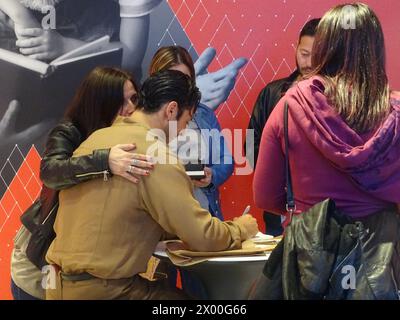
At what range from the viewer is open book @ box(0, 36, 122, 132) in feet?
11.9

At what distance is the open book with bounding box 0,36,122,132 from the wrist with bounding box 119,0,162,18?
19cm

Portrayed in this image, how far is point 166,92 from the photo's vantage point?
2.20m

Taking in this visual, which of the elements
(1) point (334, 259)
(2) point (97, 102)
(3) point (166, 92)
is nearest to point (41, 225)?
(2) point (97, 102)

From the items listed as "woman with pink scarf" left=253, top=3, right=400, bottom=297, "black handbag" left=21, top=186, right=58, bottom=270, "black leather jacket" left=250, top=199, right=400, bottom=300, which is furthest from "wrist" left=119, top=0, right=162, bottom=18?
"black leather jacket" left=250, top=199, right=400, bottom=300

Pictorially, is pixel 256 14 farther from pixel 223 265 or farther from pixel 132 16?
pixel 223 265

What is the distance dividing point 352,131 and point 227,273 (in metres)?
0.75

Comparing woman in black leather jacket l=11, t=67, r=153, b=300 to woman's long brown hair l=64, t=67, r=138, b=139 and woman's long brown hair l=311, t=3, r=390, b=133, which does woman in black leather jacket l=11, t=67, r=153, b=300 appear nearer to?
woman's long brown hair l=64, t=67, r=138, b=139

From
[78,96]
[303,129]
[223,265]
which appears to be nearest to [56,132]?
[78,96]

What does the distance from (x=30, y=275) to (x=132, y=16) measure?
1.69m

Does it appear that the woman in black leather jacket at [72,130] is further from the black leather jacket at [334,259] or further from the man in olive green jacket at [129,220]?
the black leather jacket at [334,259]

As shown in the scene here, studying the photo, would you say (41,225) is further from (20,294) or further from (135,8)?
(135,8)

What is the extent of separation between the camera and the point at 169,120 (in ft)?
7.23

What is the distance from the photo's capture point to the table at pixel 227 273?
2.17 m

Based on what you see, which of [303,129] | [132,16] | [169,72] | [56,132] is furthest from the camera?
[132,16]
